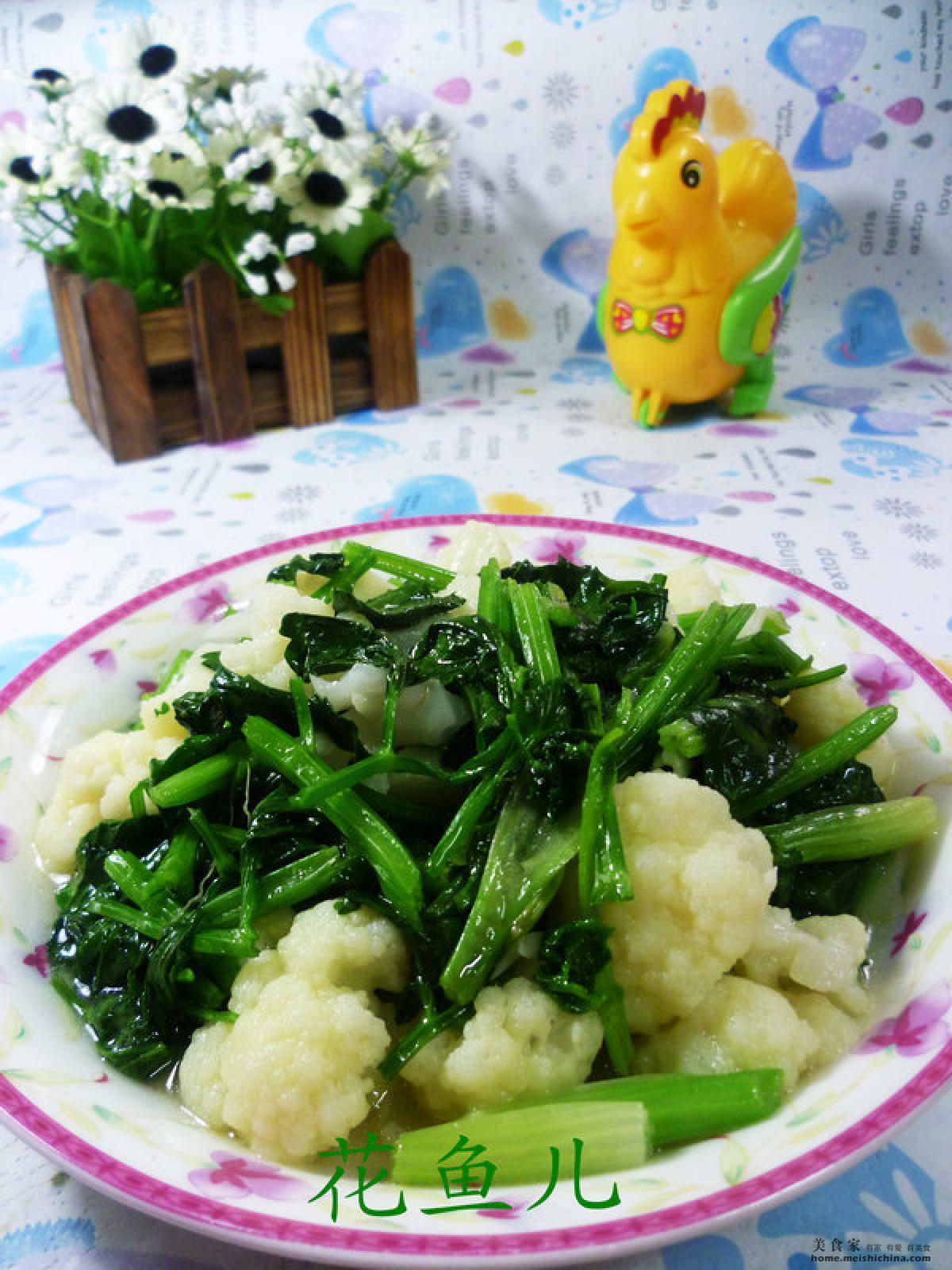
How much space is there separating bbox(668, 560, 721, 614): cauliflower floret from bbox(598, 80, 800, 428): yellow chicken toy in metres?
1.31

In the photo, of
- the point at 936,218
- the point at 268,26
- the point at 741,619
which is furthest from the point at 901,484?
the point at 268,26

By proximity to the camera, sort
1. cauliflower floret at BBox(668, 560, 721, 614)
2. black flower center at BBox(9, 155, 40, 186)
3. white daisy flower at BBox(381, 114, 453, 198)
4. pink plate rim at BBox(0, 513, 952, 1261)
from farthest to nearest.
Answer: white daisy flower at BBox(381, 114, 453, 198) → black flower center at BBox(9, 155, 40, 186) → cauliflower floret at BBox(668, 560, 721, 614) → pink plate rim at BBox(0, 513, 952, 1261)

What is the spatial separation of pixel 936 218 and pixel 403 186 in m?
1.52

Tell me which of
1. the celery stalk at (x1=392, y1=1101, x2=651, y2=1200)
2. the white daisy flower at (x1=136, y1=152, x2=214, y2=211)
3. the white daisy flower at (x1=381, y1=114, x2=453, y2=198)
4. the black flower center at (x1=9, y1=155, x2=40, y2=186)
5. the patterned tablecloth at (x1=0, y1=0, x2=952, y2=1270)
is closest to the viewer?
the celery stalk at (x1=392, y1=1101, x2=651, y2=1200)

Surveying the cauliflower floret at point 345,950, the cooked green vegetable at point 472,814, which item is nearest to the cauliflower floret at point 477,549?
the cooked green vegetable at point 472,814

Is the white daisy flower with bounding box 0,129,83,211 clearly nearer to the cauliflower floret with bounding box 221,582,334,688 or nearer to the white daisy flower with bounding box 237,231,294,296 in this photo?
the white daisy flower with bounding box 237,231,294,296

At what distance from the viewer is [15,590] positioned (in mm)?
2109

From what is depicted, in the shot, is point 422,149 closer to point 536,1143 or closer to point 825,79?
point 825,79

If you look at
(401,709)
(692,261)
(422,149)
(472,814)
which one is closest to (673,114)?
(692,261)

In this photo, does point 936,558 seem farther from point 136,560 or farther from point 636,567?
point 136,560

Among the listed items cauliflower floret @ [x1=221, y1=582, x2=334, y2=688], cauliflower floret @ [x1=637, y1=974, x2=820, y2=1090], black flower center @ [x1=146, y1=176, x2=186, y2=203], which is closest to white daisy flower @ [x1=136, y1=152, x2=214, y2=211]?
black flower center @ [x1=146, y1=176, x2=186, y2=203]

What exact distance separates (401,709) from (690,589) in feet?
1.53

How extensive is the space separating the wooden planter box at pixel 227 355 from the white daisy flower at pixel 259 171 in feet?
0.56

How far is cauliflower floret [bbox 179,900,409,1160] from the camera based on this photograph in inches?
33.9
